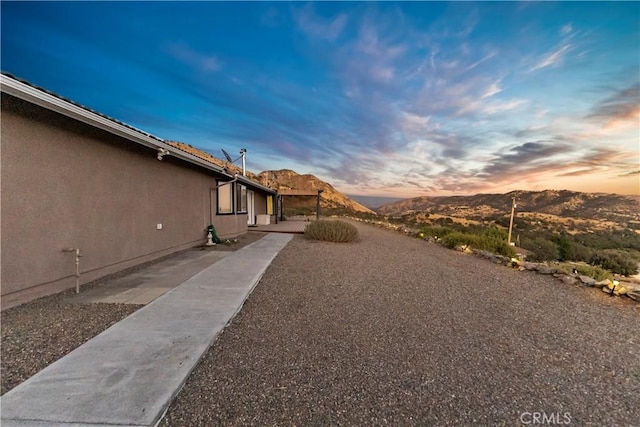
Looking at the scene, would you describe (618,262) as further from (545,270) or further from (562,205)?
(562,205)

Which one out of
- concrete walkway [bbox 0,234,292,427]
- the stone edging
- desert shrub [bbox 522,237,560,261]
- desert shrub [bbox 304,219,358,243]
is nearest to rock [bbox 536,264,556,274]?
the stone edging

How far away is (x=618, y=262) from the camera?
31.9 ft

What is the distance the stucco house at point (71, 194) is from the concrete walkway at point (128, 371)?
71.6 inches

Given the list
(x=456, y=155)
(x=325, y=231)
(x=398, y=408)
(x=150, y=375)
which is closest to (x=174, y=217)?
(x=325, y=231)

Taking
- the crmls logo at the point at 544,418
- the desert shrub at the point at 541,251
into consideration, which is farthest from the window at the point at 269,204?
the crmls logo at the point at 544,418

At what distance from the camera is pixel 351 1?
8828mm

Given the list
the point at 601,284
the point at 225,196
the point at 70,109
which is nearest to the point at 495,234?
the point at 601,284

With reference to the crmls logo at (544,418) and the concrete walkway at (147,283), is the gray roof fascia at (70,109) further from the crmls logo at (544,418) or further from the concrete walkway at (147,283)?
the crmls logo at (544,418)

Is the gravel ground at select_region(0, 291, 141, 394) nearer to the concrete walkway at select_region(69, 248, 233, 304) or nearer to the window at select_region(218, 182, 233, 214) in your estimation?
the concrete walkway at select_region(69, 248, 233, 304)

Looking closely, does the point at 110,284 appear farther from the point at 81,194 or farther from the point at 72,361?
the point at 72,361

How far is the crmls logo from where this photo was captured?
2.13 m

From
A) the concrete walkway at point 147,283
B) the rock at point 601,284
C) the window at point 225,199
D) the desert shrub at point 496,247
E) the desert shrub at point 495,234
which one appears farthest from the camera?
the desert shrub at point 495,234

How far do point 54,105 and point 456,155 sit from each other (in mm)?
21303

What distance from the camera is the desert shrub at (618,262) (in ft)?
30.2
